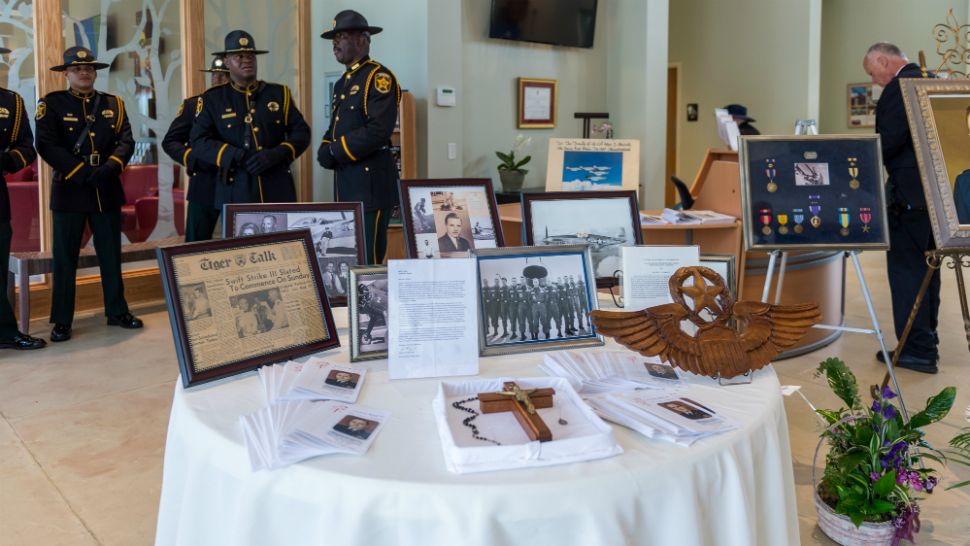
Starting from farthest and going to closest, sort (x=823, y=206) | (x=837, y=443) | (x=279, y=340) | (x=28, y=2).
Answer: (x=28, y=2) → (x=823, y=206) → (x=837, y=443) → (x=279, y=340)

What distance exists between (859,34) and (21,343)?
9666 mm

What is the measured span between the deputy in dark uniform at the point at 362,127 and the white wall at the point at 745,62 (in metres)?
6.30

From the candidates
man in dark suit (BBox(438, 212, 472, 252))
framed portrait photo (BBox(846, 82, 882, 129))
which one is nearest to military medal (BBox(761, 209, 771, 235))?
man in dark suit (BBox(438, 212, 472, 252))

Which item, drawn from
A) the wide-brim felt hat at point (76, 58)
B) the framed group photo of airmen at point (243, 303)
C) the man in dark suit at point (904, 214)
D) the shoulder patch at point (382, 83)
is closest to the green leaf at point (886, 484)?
the framed group photo of airmen at point (243, 303)

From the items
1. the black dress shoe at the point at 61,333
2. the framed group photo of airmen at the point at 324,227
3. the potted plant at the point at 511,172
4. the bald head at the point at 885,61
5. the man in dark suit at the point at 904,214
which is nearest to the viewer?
the framed group photo of airmen at the point at 324,227

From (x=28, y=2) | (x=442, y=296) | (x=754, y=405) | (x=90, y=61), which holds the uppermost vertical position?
(x=28, y=2)

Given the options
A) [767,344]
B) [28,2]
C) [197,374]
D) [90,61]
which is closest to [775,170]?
[767,344]

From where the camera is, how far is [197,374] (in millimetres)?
1617

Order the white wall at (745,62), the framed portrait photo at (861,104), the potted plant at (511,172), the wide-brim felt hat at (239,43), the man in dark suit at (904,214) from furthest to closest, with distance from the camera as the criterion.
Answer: the framed portrait photo at (861,104), the white wall at (745,62), the potted plant at (511,172), the wide-brim felt hat at (239,43), the man in dark suit at (904,214)

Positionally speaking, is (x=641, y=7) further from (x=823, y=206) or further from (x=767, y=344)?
(x=767, y=344)

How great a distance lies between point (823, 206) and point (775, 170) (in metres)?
0.23

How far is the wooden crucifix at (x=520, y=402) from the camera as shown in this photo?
1351 mm

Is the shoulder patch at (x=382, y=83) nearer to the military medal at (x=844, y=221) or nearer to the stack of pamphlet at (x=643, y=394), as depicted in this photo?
the military medal at (x=844, y=221)

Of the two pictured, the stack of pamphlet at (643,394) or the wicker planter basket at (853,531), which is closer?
the stack of pamphlet at (643,394)
